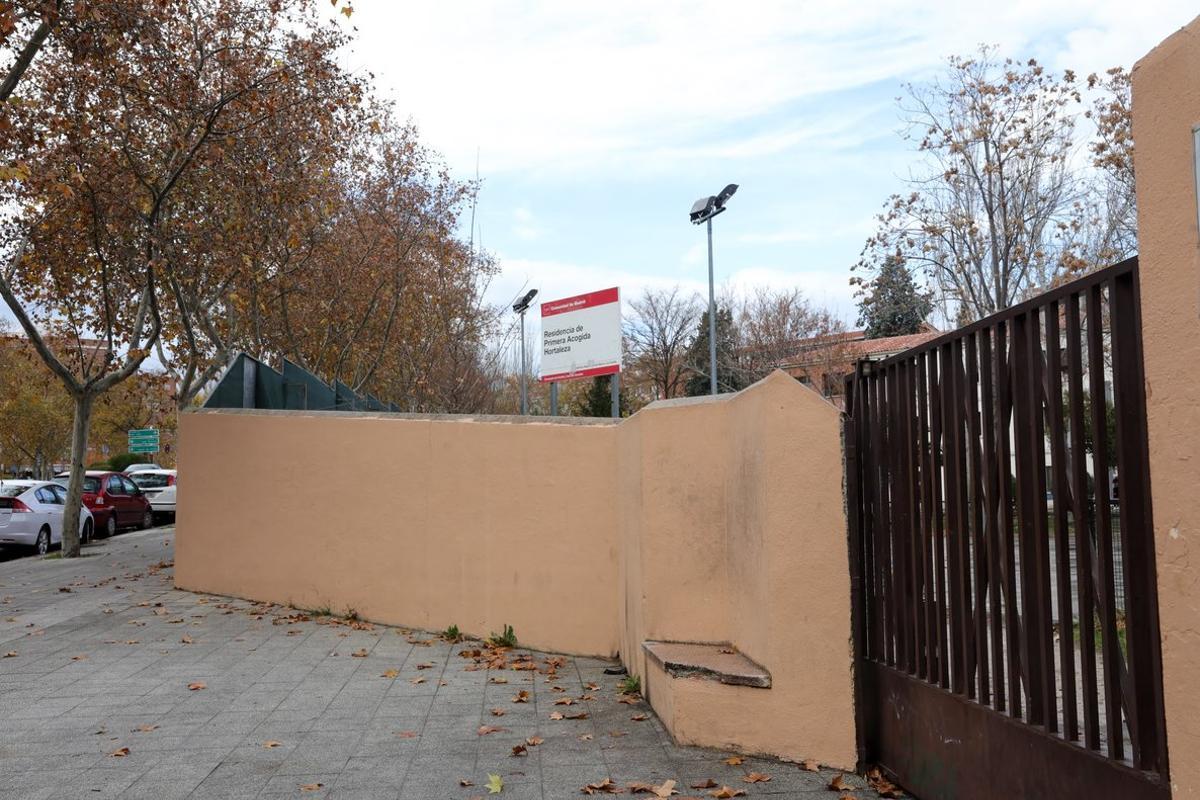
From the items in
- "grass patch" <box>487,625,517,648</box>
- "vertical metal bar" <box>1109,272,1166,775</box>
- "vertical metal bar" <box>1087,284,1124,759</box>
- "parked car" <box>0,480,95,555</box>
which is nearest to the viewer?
"vertical metal bar" <box>1109,272,1166,775</box>

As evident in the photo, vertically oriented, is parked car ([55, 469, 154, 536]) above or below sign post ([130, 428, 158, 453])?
below

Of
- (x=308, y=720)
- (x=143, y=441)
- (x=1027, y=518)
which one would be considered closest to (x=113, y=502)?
(x=308, y=720)

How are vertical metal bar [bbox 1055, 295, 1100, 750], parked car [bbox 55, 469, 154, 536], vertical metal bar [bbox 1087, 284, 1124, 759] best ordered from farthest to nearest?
parked car [bbox 55, 469, 154, 536]
vertical metal bar [bbox 1055, 295, 1100, 750]
vertical metal bar [bbox 1087, 284, 1124, 759]

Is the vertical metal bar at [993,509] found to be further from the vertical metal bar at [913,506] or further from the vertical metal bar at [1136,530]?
the vertical metal bar at [1136,530]

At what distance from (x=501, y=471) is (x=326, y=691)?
2392 mm

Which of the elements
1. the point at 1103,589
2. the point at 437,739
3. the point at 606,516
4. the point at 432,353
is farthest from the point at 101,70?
the point at 432,353

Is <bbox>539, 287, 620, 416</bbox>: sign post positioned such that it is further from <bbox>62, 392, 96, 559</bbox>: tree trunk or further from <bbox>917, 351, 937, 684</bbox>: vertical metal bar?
<bbox>917, 351, 937, 684</bbox>: vertical metal bar

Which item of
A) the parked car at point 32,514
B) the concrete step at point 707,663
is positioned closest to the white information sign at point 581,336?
the concrete step at point 707,663

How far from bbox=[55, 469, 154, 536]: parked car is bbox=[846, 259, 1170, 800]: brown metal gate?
863 inches

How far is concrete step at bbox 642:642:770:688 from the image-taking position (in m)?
5.21

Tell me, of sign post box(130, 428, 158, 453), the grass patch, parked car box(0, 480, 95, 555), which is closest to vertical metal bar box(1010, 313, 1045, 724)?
the grass patch

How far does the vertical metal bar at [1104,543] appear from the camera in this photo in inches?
118

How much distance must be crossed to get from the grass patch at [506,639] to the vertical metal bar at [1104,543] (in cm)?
588

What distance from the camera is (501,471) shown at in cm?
860
